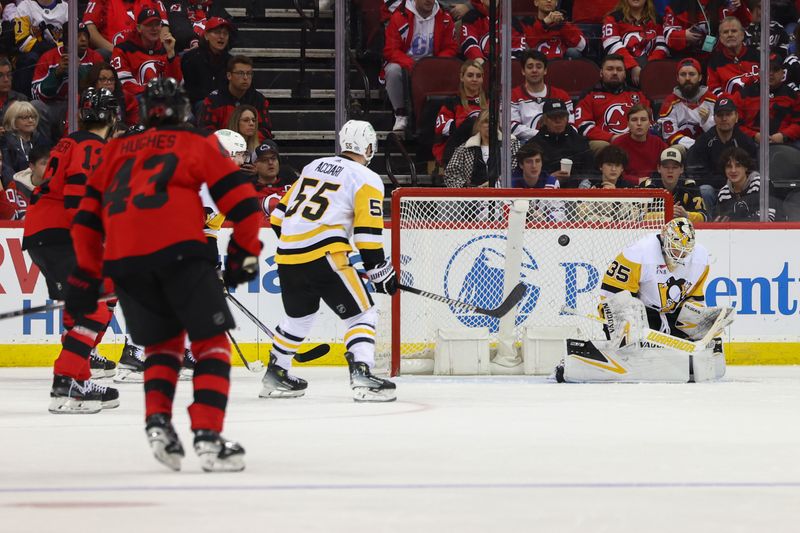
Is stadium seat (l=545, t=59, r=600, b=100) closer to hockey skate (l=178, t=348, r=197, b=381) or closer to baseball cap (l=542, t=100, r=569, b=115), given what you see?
baseball cap (l=542, t=100, r=569, b=115)

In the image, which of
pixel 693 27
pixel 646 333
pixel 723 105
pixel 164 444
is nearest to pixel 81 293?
pixel 164 444

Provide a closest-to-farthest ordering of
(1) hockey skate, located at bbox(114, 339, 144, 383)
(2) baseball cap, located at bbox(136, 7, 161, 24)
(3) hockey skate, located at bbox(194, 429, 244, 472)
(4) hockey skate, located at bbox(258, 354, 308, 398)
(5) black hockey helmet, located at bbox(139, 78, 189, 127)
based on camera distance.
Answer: (3) hockey skate, located at bbox(194, 429, 244, 472), (5) black hockey helmet, located at bbox(139, 78, 189, 127), (4) hockey skate, located at bbox(258, 354, 308, 398), (1) hockey skate, located at bbox(114, 339, 144, 383), (2) baseball cap, located at bbox(136, 7, 161, 24)

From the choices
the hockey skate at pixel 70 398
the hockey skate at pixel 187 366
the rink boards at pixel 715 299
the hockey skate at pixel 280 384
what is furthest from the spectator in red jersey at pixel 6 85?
the hockey skate at pixel 70 398

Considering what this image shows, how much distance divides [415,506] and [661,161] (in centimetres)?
554

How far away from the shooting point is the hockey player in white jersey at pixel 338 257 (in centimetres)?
609

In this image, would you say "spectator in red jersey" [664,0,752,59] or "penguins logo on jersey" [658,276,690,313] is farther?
"spectator in red jersey" [664,0,752,59]

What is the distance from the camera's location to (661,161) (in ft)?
27.9

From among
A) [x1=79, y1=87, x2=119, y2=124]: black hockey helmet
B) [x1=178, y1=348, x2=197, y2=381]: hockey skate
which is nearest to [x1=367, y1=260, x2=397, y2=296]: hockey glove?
[x1=79, y1=87, x2=119, y2=124]: black hockey helmet

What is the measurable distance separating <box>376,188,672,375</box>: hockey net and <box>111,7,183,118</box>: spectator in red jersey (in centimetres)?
196

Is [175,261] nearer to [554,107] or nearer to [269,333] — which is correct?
[269,333]

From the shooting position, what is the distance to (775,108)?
8500 mm

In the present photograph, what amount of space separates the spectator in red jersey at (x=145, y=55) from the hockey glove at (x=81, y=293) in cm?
460

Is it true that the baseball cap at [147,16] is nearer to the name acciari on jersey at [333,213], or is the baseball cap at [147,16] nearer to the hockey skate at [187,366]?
the hockey skate at [187,366]

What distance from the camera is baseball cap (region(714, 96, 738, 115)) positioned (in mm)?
8688
